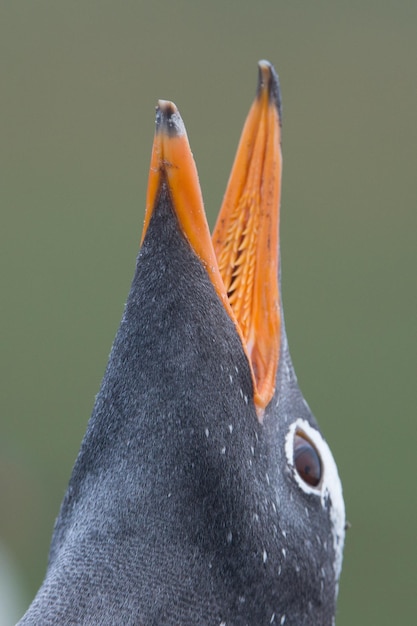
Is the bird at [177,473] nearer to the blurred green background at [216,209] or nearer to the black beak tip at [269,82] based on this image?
the black beak tip at [269,82]

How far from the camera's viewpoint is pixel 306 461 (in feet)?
6.86

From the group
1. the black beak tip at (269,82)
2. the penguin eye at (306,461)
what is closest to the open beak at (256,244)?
the black beak tip at (269,82)

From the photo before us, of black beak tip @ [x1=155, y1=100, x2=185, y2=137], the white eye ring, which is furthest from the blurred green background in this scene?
black beak tip @ [x1=155, y1=100, x2=185, y2=137]

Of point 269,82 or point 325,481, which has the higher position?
point 269,82

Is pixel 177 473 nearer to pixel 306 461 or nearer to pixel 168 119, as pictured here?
pixel 306 461

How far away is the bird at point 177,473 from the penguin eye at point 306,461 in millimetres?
31

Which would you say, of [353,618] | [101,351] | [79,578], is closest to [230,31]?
[101,351]

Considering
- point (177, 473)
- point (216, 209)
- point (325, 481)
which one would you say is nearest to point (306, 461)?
point (325, 481)

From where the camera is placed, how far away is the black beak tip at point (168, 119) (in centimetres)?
185

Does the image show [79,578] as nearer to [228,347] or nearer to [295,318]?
[228,347]

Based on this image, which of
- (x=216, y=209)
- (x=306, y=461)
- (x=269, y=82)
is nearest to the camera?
(x=306, y=461)

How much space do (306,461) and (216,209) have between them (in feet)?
13.9

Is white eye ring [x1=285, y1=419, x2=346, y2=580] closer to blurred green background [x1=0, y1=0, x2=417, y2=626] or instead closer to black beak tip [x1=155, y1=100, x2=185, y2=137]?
black beak tip [x1=155, y1=100, x2=185, y2=137]

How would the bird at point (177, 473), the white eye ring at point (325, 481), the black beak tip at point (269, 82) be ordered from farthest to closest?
1. the black beak tip at point (269, 82)
2. the white eye ring at point (325, 481)
3. the bird at point (177, 473)
